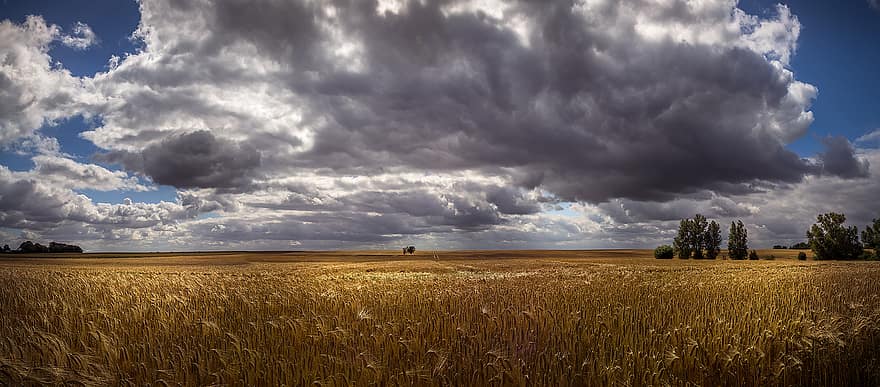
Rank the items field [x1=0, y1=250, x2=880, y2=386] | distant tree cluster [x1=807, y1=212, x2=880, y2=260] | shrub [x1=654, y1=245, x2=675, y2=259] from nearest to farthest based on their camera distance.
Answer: field [x1=0, y1=250, x2=880, y2=386] < distant tree cluster [x1=807, y1=212, x2=880, y2=260] < shrub [x1=654, y1=245, x2=675, y2=259]

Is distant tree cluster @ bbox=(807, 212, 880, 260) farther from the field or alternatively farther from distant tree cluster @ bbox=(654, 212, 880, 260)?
the field

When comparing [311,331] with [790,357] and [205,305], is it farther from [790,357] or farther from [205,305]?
[790,357]

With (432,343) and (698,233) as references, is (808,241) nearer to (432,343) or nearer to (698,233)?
(698,233)

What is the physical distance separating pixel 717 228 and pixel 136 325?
135716mm

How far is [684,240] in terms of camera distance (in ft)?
400

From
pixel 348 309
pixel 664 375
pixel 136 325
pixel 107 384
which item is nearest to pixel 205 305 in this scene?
pixel 136 325

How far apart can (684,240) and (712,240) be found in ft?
22.3

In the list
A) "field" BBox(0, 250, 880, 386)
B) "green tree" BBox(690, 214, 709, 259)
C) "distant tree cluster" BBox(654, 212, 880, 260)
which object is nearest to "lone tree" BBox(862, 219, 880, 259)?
"distant tree cluster" BBox(654, 212, 880, 260)

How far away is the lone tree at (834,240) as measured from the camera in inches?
3661

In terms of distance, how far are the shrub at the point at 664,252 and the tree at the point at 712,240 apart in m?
10.3

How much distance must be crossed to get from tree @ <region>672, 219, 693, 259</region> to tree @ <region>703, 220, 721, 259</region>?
13.0 feet

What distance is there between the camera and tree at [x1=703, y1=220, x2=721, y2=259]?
120231mm

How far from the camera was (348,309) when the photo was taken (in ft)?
30.6

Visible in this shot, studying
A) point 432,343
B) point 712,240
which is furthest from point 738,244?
point 432,343
